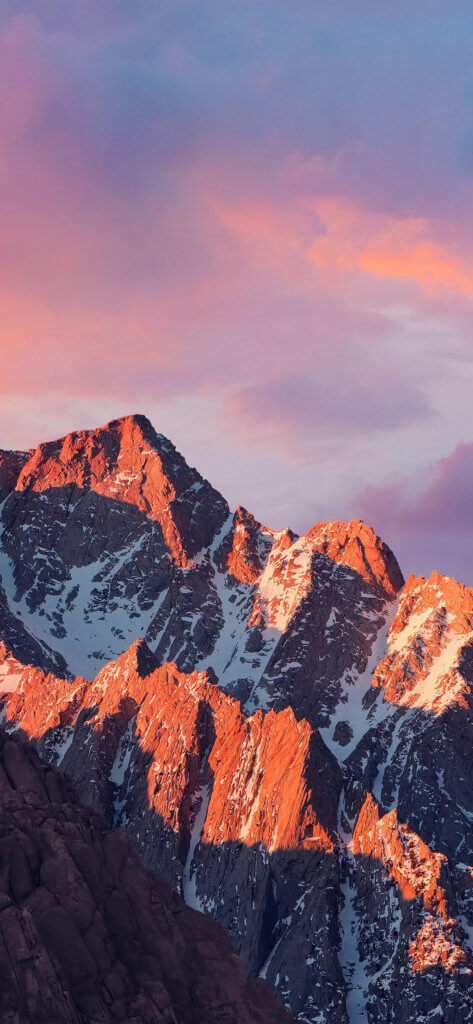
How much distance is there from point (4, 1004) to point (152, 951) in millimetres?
15973

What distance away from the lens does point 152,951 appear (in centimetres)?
9406

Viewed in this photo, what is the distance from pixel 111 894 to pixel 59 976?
1223 cm

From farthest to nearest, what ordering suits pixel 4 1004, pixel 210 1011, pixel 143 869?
pixel 143 869 → pixel 210 1011 → pixel 4 1004

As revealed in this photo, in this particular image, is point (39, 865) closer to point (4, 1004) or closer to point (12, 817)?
point (12, 817)

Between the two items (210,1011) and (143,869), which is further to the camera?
(143,869)

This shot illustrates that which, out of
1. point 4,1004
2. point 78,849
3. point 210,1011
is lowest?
point 4,1004

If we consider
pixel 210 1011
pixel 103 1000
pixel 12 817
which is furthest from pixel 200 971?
pixel 12 817

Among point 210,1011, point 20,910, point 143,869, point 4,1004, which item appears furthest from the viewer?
point 143,869

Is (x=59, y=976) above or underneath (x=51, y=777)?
underneath

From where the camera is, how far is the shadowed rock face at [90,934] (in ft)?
274

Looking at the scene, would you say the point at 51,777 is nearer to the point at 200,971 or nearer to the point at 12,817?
the point at 12,817

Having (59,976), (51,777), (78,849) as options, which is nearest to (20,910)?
(59,976)

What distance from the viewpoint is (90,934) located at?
3575 inches

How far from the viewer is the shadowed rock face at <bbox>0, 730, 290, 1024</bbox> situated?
8350 centimetres
